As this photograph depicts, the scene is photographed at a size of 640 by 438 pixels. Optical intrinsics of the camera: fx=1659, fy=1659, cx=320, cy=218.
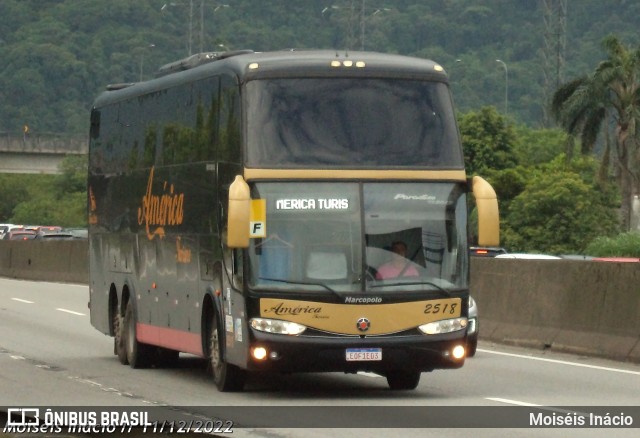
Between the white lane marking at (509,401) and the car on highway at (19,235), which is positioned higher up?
the white lane marking at (509,401)

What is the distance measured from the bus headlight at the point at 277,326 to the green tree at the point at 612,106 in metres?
63.7

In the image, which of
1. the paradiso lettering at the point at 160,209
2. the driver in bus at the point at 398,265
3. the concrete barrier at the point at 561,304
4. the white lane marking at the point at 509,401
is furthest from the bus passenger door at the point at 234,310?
the concrete barrier at the point at 561,304

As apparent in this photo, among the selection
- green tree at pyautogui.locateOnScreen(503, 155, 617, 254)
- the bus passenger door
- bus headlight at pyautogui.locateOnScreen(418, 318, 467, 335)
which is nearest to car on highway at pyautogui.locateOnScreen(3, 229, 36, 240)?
green tree at pyautogui.locateOnScreen(503, 155, 617, 254)

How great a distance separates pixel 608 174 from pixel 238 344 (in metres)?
67.9

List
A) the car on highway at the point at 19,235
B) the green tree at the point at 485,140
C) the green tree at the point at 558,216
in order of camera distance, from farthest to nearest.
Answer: the green tree at the point at 485,140 < the green tree at the point at 558,216 < the car on highway at the point at 19,235

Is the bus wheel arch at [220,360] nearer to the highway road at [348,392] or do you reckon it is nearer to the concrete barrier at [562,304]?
the highway road at [348,392]

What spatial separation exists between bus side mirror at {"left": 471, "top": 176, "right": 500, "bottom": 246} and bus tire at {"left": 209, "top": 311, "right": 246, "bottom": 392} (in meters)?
2.84

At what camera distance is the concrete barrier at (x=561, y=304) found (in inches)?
822

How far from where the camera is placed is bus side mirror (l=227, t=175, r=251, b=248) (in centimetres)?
1502

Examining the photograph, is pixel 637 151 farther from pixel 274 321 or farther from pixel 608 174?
pixel 274 321

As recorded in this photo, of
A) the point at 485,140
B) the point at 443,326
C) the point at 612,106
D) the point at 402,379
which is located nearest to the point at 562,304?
the point at 402,379

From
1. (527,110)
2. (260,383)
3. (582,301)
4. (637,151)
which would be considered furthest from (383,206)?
(527,110)

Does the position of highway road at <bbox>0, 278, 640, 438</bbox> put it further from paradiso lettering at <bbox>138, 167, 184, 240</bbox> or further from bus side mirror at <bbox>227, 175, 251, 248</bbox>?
paradiso lettering at <bbox>138, 167, 184, 240</bbox>

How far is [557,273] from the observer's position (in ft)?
74.7
